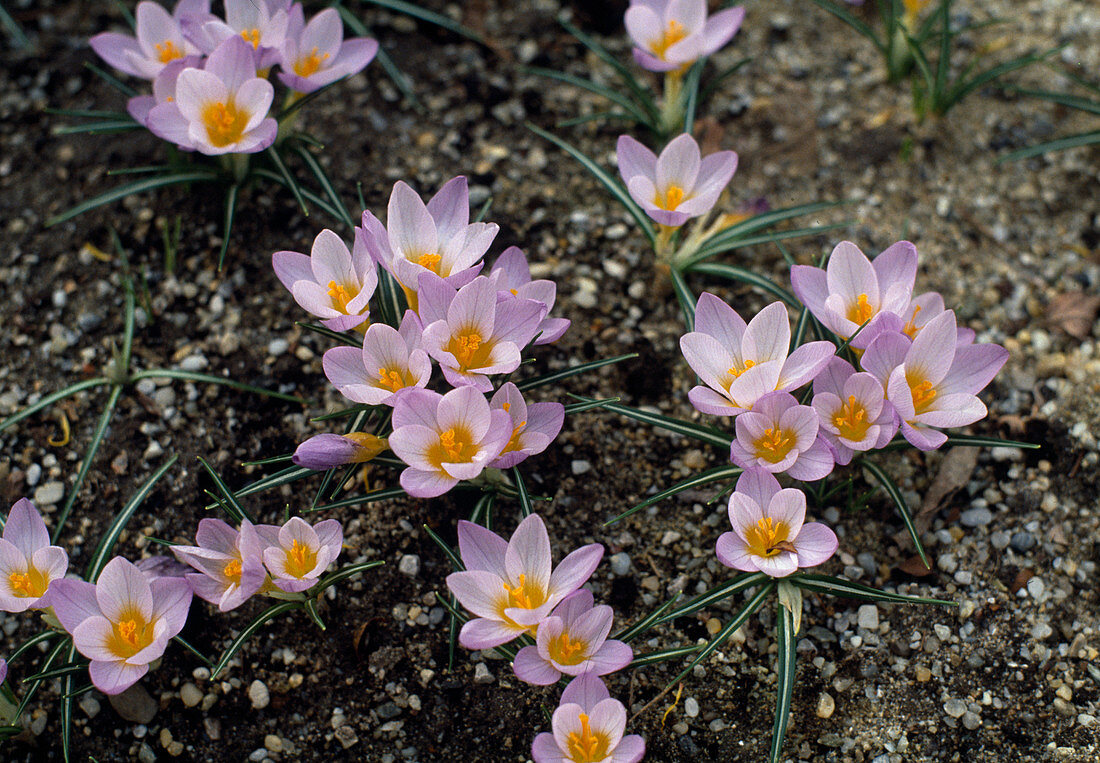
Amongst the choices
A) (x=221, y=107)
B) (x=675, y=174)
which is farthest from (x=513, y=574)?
(x=221, y=107)

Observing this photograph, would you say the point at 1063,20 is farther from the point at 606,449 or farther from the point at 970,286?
the point at 606,449

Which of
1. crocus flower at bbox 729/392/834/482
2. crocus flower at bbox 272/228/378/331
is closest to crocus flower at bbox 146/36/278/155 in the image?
crocus flower at bbox 272/228/378/331

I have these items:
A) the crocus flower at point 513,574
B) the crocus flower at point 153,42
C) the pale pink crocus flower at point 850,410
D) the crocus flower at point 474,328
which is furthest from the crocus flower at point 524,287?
the crocus flower at point 153,42

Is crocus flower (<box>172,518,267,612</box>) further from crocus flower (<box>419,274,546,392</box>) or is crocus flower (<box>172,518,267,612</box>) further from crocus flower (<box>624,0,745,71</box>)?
crocus flower (<box>624,0,745,71</box>)

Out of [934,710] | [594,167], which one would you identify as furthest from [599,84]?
[934,710]

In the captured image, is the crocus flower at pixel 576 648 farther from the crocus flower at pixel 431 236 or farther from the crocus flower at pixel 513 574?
the crocus flower at pixel 431 236
